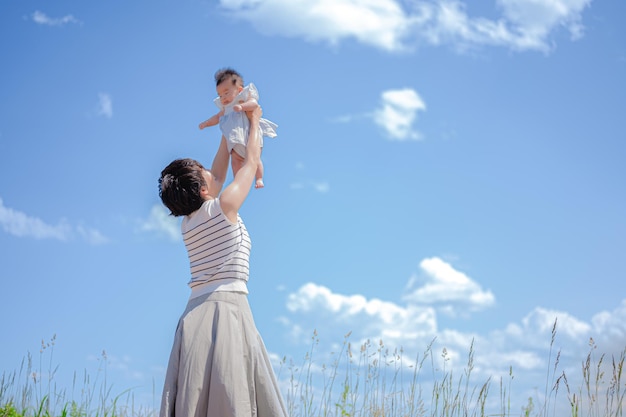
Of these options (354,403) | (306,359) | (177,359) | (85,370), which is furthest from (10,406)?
(177,359)

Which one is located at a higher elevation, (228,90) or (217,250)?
(228,90)

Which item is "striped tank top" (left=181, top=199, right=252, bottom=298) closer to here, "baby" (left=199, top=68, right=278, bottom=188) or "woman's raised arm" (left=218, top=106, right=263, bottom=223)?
"woman's raised arm" (left=218, top=106, right=263, bottom=223)

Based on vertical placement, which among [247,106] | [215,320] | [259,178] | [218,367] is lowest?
[218,367]

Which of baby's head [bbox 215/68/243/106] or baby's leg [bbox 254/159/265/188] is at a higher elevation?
baby's head [bbox 215/68/243/106]

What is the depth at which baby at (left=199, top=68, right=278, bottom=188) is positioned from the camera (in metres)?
3.99

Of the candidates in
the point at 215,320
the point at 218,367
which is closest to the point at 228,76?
the point at 215,320

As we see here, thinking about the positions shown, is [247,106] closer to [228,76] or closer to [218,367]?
[228,76]

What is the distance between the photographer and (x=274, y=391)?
338 cm

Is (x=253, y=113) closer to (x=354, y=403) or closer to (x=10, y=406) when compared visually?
(x=354, y=403)

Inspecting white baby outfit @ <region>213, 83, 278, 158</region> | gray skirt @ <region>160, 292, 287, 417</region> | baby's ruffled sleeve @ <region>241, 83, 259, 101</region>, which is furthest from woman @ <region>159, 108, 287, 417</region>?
baby's ruffled sleeve @ <region>241, 83, 259, 101</region>

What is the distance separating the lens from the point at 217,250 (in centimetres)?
339

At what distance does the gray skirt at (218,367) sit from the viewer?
3244mm

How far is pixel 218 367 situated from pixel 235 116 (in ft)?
4.94

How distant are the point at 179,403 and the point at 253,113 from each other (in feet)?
5.44
